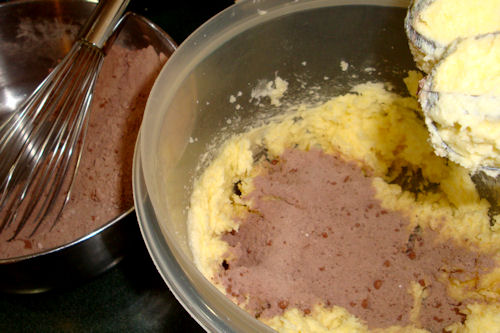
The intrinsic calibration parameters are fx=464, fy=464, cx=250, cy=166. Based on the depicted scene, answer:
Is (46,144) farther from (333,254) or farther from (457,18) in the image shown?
(457,18)

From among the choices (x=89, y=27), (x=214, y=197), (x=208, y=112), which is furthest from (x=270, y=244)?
(x=89, y=27)

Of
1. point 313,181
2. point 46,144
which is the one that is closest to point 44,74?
point 46,144

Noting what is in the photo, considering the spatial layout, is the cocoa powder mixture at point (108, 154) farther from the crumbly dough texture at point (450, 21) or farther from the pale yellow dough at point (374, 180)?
the crumbly dough texture at point (450, 21)

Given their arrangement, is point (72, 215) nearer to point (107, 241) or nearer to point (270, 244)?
point (107, 241)

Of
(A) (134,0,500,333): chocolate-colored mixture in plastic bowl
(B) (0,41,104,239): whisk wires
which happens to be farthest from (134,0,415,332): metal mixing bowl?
(B) (0,41,104,239): whisk wires

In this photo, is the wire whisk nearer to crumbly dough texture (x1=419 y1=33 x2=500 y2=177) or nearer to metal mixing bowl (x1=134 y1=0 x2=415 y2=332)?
metal mixing bowl (x1=134 y1=0 x2=415 y2=332)

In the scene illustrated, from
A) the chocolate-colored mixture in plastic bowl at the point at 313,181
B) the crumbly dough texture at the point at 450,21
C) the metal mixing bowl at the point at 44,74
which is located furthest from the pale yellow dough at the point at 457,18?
the metal mixing bowl at the point at 44,74
